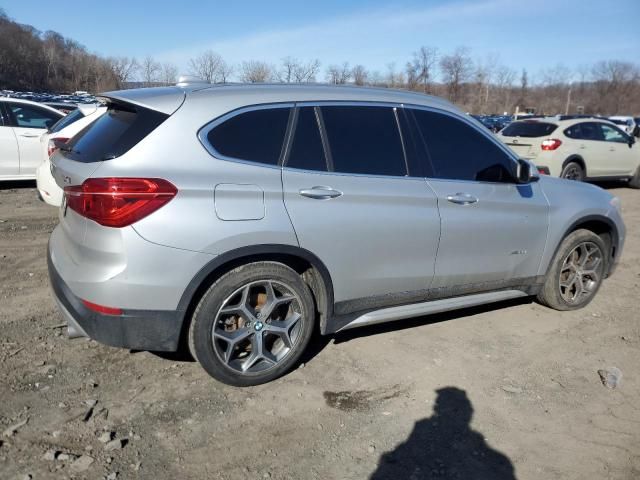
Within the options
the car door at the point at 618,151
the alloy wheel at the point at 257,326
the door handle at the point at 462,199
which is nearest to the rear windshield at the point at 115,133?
the alloy wheel at the point at 257,326

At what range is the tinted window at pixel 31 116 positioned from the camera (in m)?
9.24

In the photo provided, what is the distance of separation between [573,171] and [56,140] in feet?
33.1

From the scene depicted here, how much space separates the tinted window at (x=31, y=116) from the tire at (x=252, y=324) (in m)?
7.99

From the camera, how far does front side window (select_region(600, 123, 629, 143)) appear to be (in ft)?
40.1

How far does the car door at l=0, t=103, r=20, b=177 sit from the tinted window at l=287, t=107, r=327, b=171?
769 centimetres

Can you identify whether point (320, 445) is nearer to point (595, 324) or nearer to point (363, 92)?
point (363, 92)

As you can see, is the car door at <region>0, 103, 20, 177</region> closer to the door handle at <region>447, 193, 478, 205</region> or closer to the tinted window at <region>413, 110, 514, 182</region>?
the tinted window at <region>413, 110, 514, 182</region>

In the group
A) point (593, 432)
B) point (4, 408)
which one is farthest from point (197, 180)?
point (593, 432)

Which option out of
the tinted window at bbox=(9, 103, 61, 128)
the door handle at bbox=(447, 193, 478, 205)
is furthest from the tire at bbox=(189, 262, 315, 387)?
the tinted window at bbox=(9, 103, 61, 128)

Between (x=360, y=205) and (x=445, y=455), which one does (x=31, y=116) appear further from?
(x=445, y=455)

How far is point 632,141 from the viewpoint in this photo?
494 inches

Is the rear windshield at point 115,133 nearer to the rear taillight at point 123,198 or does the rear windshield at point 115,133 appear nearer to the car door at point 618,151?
the rear taillight at point 123,198

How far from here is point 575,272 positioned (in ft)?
15.6

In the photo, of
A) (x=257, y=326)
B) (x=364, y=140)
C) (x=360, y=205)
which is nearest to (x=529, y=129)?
(x=364, y=140)
